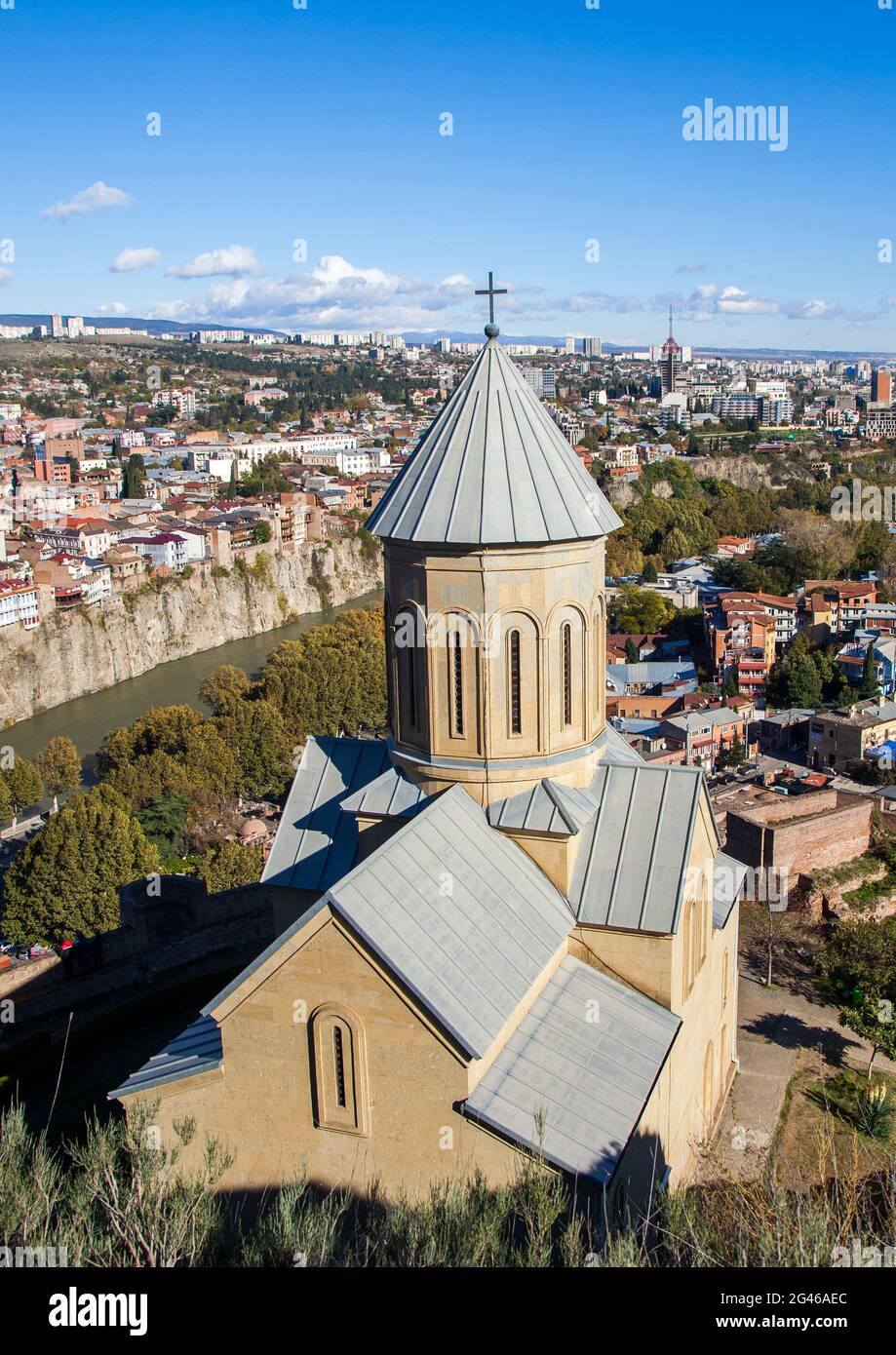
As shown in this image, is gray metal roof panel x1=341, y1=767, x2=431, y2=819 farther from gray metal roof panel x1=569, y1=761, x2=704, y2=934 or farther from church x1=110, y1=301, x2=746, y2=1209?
gray metal roof panel x1=569, y1=761, x2=704, y2=934

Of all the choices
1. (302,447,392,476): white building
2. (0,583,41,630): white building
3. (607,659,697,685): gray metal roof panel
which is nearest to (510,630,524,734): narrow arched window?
(607,659,697,685): gray metal roof panel

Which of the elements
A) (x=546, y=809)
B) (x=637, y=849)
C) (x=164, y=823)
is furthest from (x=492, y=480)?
(x=164, y=823)

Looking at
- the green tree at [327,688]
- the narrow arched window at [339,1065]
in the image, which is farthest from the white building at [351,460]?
the narrow arched window at [339,1065]

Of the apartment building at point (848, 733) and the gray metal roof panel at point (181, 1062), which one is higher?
the gray metal roof panel at point (181, 1062)

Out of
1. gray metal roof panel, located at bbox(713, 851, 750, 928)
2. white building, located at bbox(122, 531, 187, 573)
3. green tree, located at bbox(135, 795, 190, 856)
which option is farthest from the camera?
white building, located at bbox(122, 531, 187, 573)

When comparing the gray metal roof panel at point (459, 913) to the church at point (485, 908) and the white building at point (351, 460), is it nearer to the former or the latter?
the church at point (485, 908)

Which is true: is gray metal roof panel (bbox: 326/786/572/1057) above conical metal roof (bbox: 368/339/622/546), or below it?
below
